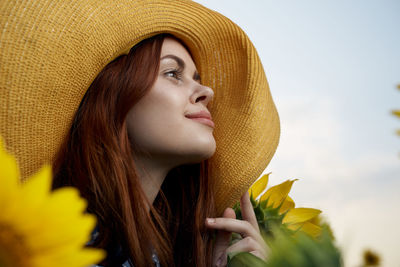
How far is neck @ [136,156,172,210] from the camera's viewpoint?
1.17m

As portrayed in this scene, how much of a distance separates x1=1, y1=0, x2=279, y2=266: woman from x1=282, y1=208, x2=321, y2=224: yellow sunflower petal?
120 millimetres

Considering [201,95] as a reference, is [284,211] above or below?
below

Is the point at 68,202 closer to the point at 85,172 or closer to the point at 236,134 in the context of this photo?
the point at 85,172

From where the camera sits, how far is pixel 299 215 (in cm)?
112

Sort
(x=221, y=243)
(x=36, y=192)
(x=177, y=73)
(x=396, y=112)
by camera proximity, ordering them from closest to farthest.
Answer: (x=36, y=192)
(x=396, y=112)
(x=221, y=243)
(x=177, y=73)

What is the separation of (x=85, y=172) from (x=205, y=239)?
413 millimetres

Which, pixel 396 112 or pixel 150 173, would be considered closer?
pixel 396 112

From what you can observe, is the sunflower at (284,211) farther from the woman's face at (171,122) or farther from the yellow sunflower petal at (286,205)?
the woman's face at (171,122)

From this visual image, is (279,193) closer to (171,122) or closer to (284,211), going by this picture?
(284,211)

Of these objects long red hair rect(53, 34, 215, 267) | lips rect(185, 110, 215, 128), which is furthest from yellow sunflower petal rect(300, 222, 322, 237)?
lips rect(185, 110, 215, 128)

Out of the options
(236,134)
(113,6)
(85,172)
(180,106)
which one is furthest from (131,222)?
(113,6)

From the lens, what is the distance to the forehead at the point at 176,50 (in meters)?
1.19

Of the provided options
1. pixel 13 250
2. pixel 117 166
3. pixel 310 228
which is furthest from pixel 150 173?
pixel 13 250

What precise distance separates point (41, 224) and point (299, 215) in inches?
40.1
